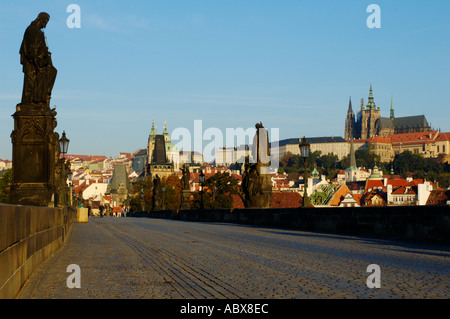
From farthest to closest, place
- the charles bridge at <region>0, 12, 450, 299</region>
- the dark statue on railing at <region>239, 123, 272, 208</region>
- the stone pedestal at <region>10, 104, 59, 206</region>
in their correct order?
the dark statue on railing at <region>239, 123, 272, 208</region> → the stone pedestal at <region>10, 104, 59, 206</region> → the charles bridge at <region>0, 12, 450, 299</region>

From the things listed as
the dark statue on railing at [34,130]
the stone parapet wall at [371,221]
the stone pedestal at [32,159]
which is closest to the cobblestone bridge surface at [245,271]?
the stone parapet wall at [371,221]

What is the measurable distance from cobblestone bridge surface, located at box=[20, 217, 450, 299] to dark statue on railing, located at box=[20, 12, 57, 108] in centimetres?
389

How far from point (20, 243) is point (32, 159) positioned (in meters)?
8.34

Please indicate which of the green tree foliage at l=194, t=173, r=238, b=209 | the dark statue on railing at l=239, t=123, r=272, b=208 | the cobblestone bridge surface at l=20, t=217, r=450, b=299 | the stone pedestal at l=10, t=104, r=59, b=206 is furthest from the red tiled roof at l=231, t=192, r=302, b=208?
the cobblestone bridge surface at l=20, t=217, r=450, b=299

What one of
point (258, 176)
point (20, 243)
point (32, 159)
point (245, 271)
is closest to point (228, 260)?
point (245, 271)

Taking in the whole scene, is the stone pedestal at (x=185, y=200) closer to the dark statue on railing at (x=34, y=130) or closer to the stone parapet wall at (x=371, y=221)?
the stone parapet wall at (x=371, y=221)

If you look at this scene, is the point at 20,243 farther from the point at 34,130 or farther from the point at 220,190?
the point at 220,190

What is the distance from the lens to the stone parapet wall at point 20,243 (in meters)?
6.84

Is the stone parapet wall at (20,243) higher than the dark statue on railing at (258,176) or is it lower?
lower

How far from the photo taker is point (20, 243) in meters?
8.40

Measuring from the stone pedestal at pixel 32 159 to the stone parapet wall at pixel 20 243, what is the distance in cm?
303

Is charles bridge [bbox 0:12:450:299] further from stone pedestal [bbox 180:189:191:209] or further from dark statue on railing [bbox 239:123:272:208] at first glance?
stone pedestal [bbox 180:189:191:209]

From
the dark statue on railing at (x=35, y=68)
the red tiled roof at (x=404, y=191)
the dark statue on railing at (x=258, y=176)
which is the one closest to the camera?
the dark statue on railing at (x=35, y=68)

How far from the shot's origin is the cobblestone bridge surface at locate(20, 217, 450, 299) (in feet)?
27.2
